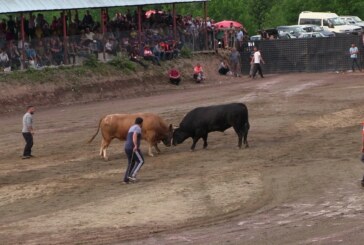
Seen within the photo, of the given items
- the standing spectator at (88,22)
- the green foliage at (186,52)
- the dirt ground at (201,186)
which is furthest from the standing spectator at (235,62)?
the dirt ground at (201,186)

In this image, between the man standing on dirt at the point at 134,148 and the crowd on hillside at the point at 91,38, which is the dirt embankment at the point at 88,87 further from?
the man standing on dirt at the point at 134,148

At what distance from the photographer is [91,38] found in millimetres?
47344

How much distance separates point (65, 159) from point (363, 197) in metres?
11.0

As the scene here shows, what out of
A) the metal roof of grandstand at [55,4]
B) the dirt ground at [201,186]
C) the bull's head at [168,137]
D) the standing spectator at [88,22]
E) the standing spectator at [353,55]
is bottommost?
the dirt ground at [201,186]

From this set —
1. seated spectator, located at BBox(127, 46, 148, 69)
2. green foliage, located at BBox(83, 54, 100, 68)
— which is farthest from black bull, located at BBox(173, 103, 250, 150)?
seated spectator, located at BBox(127, 46, 148, 69)

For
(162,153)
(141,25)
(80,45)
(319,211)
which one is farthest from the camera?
(141,25)

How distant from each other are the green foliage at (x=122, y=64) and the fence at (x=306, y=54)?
902 cm

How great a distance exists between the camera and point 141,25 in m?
51.1

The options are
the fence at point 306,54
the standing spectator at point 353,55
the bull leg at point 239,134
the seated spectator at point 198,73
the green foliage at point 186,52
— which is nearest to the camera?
the bull leg at point 239,134

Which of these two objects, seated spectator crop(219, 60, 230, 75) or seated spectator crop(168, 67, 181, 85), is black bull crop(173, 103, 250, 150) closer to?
seated spectator crop(168, 67, 181, 85)

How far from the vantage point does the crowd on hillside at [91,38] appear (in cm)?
4403

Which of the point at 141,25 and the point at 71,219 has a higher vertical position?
the point at 141,25

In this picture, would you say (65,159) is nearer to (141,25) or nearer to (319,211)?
(319,211)

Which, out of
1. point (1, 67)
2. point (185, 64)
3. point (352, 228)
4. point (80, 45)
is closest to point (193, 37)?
point (185, 64)
